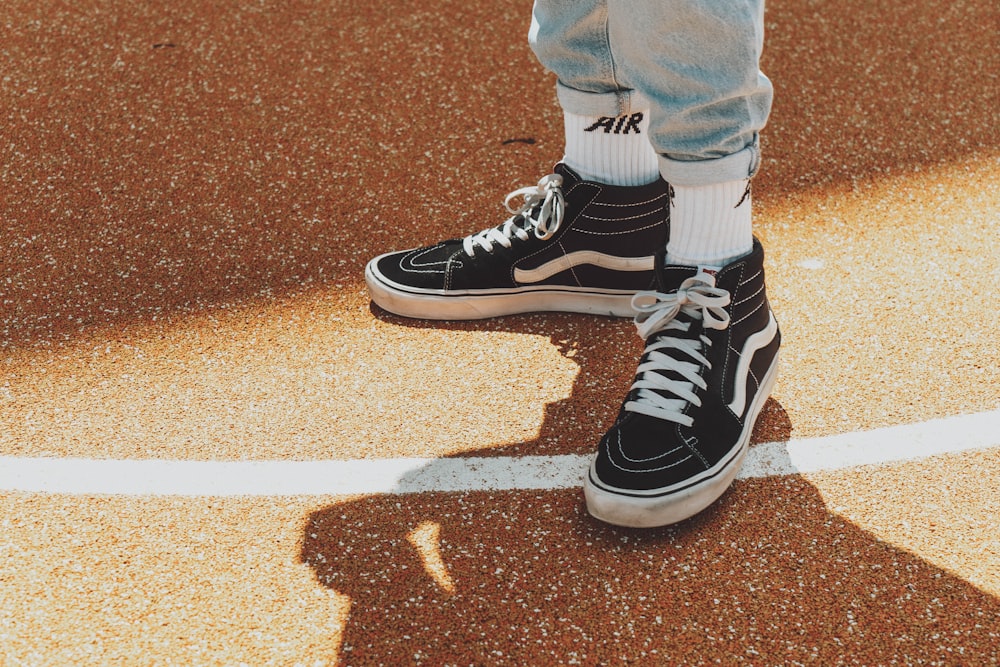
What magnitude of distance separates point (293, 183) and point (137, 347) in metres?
0.54

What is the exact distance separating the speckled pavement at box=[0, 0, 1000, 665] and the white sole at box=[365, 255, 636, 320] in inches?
0.9

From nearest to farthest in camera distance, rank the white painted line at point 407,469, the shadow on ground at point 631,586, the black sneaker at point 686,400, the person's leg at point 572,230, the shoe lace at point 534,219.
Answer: the shadow on ground at point 631,586, the black sneaker at point 686,400, the white painted line at point 407,469, the person's leg at point 572,230, the shoe lace at point 534,219

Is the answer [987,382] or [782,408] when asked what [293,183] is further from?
[987,382]

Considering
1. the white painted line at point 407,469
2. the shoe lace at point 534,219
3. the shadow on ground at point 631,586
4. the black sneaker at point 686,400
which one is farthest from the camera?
the shoe lace at point 534,219

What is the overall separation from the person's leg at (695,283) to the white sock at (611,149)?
0.76ft

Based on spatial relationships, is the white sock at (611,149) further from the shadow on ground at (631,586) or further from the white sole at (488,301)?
the shadow on ground at (631,586)

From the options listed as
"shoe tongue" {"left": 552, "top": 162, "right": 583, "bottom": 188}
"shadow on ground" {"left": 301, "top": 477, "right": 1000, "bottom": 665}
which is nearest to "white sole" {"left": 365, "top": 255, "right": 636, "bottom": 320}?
"shoe tongue" {"left": 552, "top": 162, "right": 583, "bottom": 188}

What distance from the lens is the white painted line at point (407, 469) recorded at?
4.30ft

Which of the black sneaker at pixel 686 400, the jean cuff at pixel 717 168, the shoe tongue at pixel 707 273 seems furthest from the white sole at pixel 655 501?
the jean cuff at pixel 717 168

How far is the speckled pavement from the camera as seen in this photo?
1.12 metres

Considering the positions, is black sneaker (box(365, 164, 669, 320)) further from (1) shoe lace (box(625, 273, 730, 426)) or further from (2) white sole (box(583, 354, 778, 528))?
(2) white sole (box(583, 354, 778, 528))

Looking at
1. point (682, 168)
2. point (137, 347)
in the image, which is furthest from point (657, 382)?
point (137, 347)

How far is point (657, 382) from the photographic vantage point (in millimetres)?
1244

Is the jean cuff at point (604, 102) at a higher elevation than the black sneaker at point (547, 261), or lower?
higher
